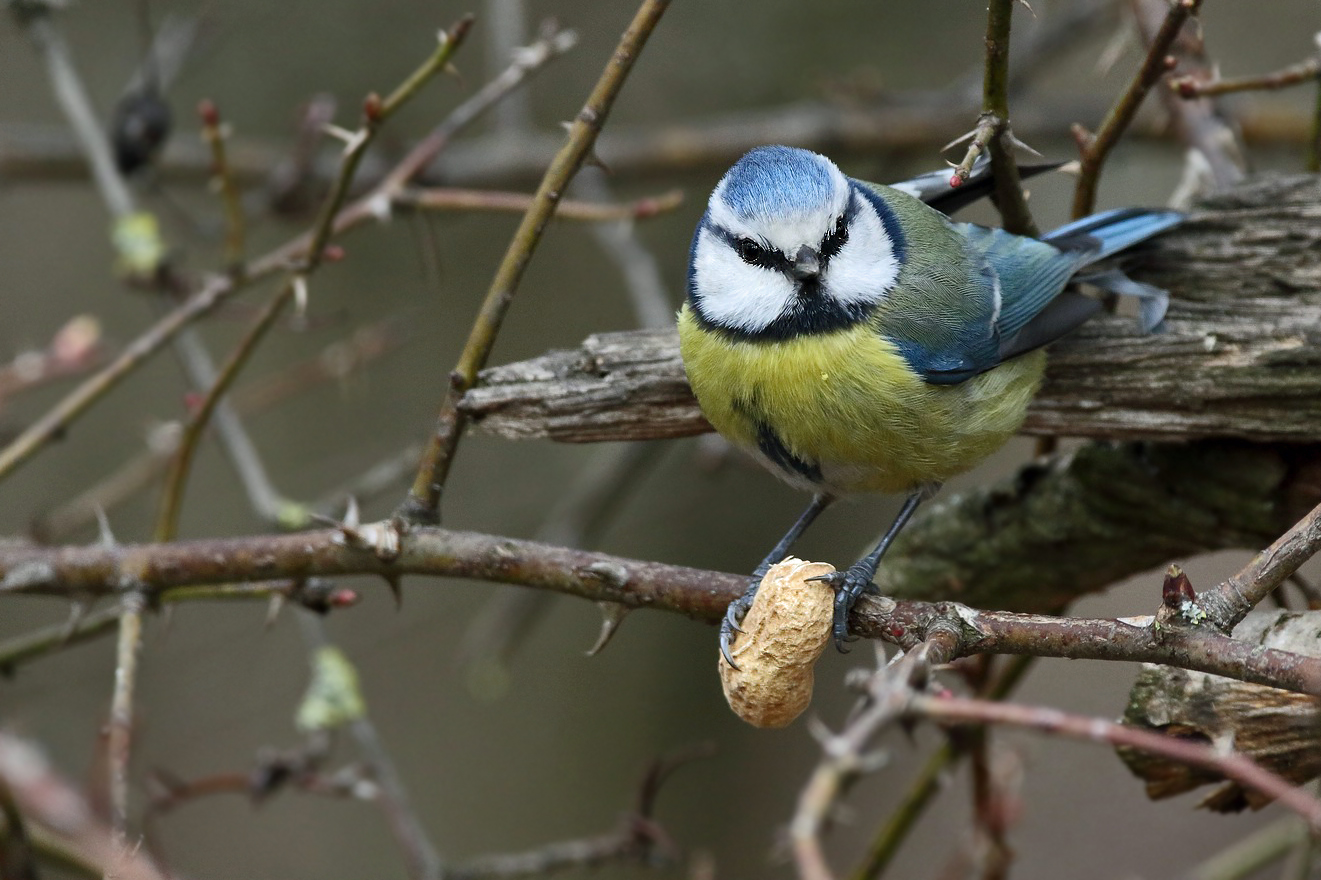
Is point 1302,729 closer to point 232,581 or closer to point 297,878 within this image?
point 232,581

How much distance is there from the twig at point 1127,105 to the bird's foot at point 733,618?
1059mm

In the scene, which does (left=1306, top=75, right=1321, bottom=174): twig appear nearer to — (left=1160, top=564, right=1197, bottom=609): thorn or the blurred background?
(left=1160, top=564, right=1197, bottom=609): thorn

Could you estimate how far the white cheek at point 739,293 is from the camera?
7.49ft

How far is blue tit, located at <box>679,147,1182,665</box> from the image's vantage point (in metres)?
2.22

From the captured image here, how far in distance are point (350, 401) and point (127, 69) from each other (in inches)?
64.6

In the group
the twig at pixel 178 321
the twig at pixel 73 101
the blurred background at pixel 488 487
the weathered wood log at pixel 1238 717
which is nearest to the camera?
the weathered wood log at pixel 1238 717

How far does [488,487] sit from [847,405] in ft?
9.08

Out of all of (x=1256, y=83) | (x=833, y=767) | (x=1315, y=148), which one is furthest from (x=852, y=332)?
(x=833, y=767)

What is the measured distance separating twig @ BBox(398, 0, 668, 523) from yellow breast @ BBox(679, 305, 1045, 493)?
1.39ft

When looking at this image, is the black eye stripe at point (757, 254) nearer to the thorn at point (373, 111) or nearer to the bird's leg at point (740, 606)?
the bird's leg at point (740, 606)

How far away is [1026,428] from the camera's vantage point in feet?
7.93

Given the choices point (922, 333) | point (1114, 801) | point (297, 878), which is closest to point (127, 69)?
point (297, 878)

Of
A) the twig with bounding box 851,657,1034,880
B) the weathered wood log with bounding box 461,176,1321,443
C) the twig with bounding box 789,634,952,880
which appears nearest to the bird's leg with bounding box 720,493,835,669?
the weathered wood log with bounding box 461,176,1321,443

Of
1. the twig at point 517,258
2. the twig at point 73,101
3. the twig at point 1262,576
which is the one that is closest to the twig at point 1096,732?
the twig at point 1262,576
